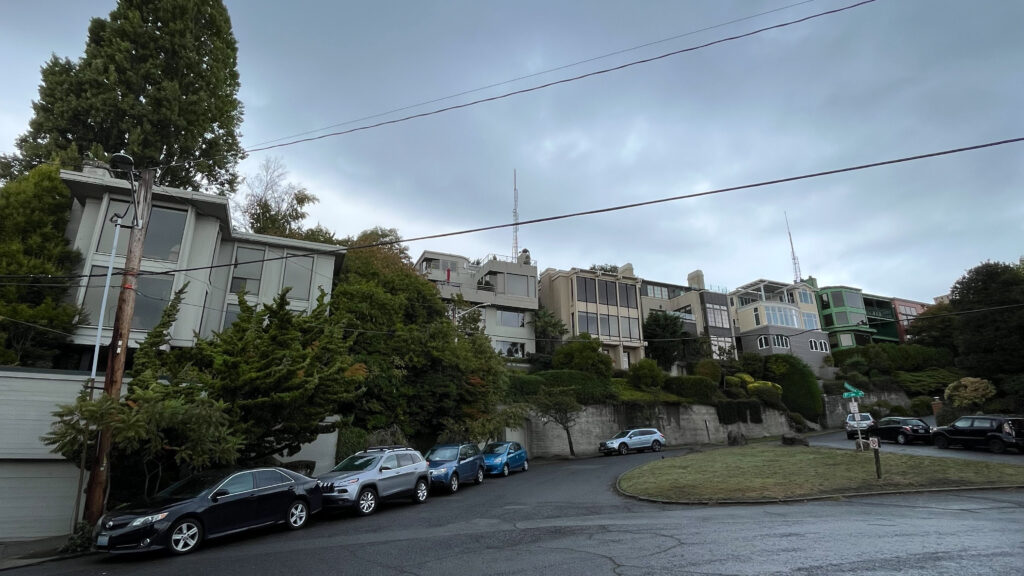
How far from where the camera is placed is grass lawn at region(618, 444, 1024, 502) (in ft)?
46.0

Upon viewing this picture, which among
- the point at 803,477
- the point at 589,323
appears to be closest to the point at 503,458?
the point at 803,477

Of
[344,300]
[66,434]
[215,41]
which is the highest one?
[215,41]

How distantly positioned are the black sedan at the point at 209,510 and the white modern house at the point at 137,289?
5.29 metres

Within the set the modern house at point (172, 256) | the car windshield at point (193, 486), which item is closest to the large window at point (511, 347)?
the modern house at point (172, 256)

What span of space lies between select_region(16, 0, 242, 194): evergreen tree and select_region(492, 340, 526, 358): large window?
2427 centimetres

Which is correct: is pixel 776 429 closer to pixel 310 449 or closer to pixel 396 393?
pixel 396 393

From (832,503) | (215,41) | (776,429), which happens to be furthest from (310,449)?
(776,429)

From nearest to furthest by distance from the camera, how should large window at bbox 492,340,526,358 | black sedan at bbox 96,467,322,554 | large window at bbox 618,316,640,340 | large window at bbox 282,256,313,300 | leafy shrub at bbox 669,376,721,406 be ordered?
black sedan at bbox 96,467,322,554 < large window at bbox 282,256,313,300 < leafy shrub at bbox 669,376,721,406 < large window at bbox 492,340,526,358 < large window at bbox 618,316,640,340

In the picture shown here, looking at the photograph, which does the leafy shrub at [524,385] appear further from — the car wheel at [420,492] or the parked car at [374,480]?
the car wheel at [420,492]

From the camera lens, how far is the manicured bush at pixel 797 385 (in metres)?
47.9

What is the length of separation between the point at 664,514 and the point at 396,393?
15220 mm

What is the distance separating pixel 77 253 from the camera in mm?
22234

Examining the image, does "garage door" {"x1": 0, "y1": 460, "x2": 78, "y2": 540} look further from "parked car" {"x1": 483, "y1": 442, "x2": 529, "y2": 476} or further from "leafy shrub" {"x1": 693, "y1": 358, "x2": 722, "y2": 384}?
"leafy shrub" {"x1": 693, "y1": 358, "x2": 722, "y2": 384}

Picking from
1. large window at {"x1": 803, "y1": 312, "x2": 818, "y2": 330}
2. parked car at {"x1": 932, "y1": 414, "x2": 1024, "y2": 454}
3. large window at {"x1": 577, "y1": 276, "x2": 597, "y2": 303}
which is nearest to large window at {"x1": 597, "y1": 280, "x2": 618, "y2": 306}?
large window at {"x1": 577, "y1": 276, "x2": 597, "y2": 303}
